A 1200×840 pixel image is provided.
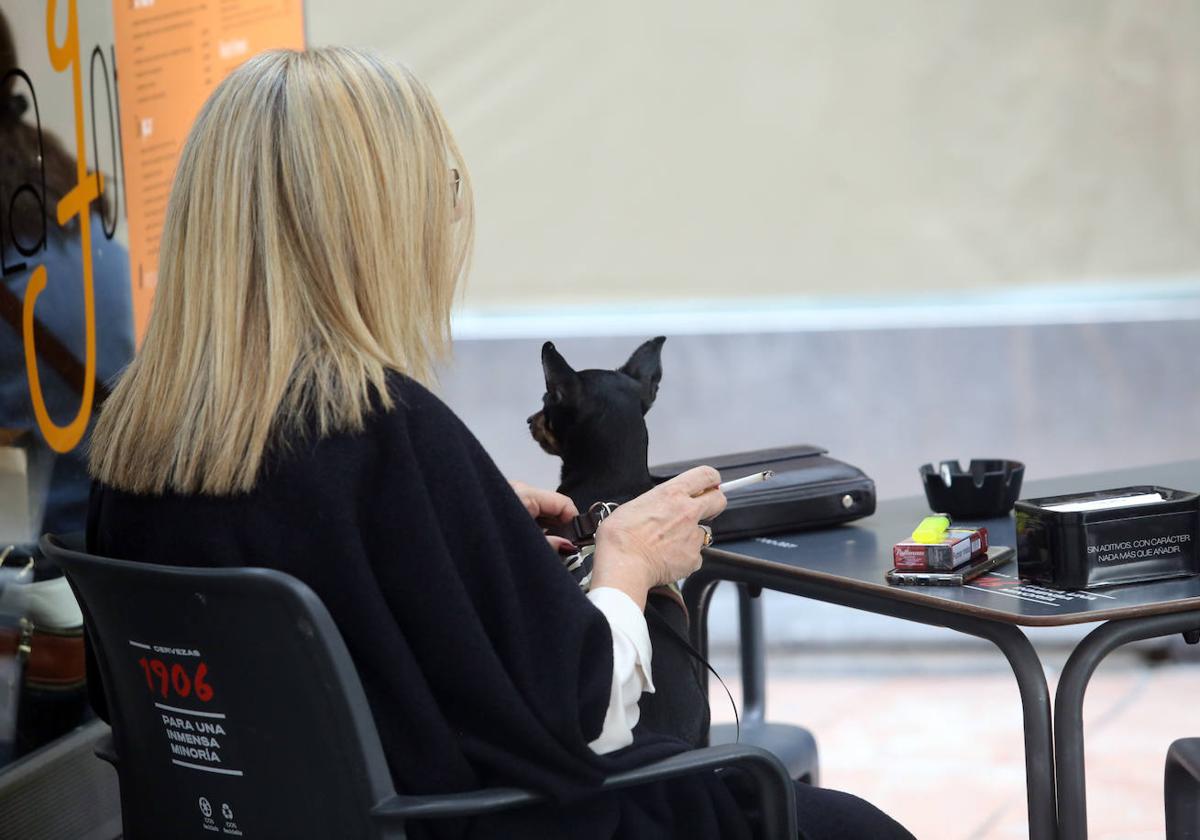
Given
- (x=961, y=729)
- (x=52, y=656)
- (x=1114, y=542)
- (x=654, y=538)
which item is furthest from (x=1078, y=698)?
(x=961, y=729)

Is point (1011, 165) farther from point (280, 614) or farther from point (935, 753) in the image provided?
point (280, 614)

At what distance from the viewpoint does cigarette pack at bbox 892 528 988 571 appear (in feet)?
4.69

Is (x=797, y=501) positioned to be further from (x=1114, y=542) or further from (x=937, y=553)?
(x=1114, y=542)

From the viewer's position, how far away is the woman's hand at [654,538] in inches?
50.4

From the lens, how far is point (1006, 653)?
1.33 metres

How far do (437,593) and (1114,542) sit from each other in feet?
2.42

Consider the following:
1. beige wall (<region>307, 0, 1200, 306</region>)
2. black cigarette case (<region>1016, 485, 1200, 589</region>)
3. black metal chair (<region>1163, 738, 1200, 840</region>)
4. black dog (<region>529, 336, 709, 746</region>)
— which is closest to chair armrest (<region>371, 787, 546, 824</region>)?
black dog (<region>529, 336, 709, 746</region>)

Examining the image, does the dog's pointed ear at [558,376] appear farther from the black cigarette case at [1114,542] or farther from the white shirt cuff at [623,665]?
the black cigarette case at [1114,542]

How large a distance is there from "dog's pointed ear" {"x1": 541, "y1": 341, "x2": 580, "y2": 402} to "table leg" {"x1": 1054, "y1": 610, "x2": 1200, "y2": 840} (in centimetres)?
61

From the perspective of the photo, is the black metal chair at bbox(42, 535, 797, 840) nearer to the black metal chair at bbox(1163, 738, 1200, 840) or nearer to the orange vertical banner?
the black metal chair at bbox(1163, 738, 1200, 840)

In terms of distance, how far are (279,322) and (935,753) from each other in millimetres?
2149

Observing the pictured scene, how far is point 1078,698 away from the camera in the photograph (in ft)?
4.26

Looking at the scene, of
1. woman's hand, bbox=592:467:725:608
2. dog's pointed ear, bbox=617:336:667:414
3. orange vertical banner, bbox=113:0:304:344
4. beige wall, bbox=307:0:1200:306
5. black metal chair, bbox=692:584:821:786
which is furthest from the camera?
beige wall, bbox=307:0:1200:306

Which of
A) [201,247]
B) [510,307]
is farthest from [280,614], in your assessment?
[510,307]
